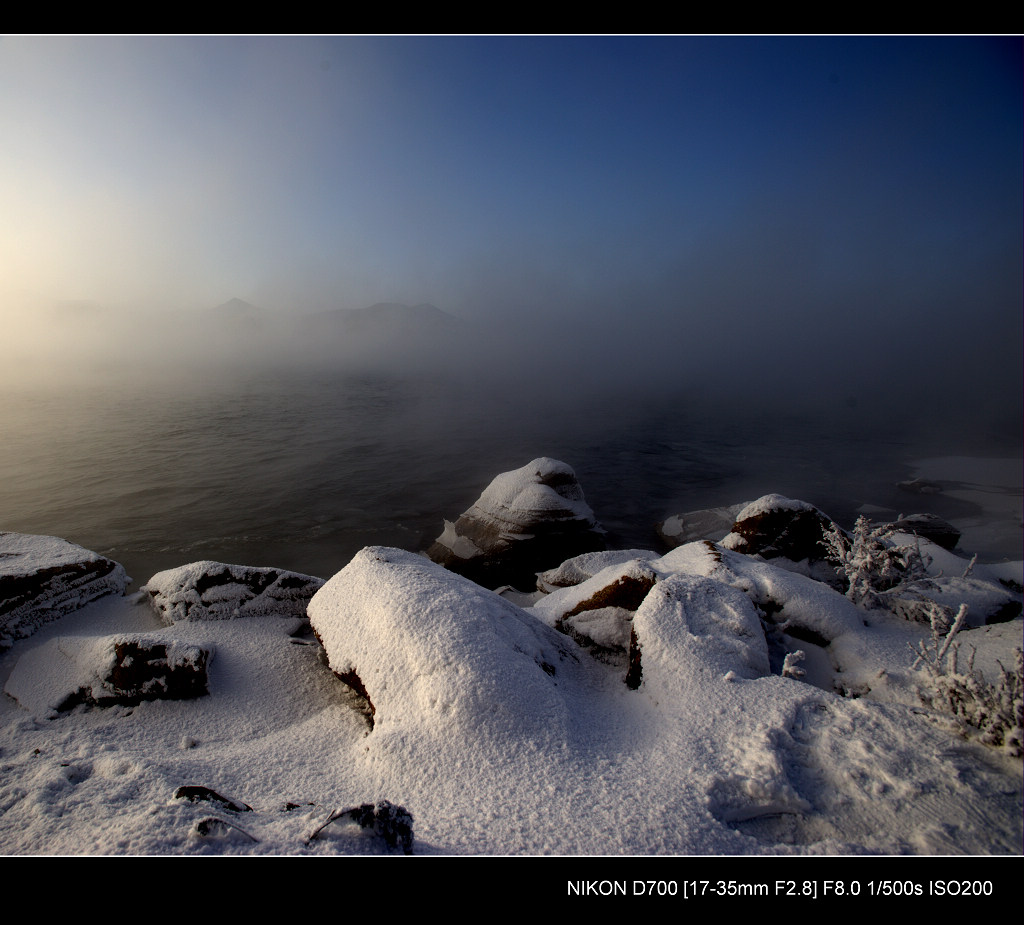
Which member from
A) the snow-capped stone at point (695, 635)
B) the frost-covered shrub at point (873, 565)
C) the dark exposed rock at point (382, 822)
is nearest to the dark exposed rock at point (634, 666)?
the snow-capped stone at point (695, 635)

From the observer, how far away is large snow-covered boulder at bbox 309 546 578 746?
145 inches

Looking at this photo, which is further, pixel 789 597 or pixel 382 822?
pixel 789 597

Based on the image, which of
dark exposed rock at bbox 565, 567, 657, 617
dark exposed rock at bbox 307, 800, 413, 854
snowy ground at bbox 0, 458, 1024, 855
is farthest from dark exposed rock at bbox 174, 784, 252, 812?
dark exposed rock at bbox 565, 567, 657, 617

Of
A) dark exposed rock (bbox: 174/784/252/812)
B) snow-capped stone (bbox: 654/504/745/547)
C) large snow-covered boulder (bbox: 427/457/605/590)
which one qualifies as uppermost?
dark exposed rock (bbox: 174/784/252/812)

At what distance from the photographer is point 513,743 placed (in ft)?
11.5

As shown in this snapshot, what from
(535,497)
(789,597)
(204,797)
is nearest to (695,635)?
(789,597)

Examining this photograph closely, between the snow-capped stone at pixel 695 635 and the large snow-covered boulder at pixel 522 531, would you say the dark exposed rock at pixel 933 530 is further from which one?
the snow-capped stone at pixel 695 635

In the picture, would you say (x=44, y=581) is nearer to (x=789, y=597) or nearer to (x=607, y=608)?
(x=607, y=608)

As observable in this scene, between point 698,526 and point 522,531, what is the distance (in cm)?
619

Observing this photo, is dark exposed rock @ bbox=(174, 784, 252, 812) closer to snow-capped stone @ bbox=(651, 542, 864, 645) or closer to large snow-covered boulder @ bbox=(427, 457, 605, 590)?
snow-capped stone @ bbox=(651, 542, 864, 645)

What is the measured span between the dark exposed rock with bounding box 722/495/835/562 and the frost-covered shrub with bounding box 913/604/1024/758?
4709 mm

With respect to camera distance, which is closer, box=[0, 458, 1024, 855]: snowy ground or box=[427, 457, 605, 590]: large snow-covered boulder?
box=[0, 458, 1024, 855]: snowy ground

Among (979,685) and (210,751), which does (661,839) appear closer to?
(979,685)
